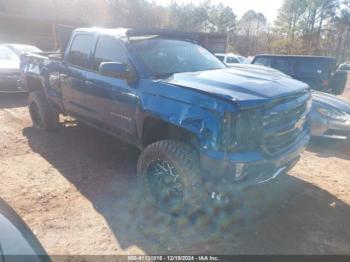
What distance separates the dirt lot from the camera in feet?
9.39

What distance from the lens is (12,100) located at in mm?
8875

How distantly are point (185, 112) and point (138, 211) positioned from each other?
1.35 metres

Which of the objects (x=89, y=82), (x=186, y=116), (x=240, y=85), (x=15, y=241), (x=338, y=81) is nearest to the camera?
(x=15, y=241)

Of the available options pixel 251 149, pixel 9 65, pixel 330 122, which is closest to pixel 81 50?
pixel 251 149

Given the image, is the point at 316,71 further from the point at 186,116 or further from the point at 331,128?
the point at 186,116

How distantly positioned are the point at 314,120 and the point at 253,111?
3382 mm

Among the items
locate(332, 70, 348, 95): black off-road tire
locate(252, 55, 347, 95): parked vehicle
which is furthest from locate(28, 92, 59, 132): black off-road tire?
locate(332, 70, 348, 95): black off-road tire

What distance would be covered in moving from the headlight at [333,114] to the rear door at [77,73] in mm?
4196

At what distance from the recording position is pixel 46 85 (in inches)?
213

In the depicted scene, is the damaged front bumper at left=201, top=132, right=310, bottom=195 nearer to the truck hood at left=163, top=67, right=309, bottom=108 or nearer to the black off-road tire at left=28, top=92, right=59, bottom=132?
the truck hood at left=163, top=67, right=309, bottom=108

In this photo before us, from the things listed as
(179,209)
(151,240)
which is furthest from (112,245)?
(179,209)

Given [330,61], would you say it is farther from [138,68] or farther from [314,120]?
[138,68]

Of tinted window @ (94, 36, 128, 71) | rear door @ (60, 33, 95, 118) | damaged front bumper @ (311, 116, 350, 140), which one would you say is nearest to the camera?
tinted window @ (94, 36, 128, 71)

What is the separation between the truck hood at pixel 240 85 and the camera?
2.70 m
